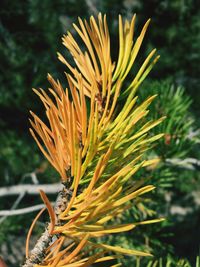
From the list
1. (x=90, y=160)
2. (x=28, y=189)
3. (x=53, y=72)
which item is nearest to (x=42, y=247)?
(x=90, y=160)

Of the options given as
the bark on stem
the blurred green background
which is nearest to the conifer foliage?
the bark on stem

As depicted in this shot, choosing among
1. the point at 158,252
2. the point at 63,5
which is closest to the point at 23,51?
the point at 63,5

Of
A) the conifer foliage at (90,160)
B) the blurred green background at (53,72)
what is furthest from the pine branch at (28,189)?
the conifer foliage at (90,160)

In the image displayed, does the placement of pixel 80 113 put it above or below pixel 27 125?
below

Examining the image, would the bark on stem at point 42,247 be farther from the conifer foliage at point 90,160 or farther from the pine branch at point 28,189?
the pine branch at point 28,189

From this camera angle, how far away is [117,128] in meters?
0.37

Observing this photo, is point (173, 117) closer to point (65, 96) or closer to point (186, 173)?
point (65, 96)

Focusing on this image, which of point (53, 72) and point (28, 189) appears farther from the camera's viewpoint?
point (53, 72)

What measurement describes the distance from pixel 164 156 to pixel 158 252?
0.20 m

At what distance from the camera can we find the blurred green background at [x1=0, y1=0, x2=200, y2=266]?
4.66 ft

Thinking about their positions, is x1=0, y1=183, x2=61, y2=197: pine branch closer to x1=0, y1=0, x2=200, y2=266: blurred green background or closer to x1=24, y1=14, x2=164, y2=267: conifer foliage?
x1=0, y1=0, x2=200, y2=266: blurred green background

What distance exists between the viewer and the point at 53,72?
1851mm

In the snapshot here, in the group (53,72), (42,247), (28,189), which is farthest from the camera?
(53,72)

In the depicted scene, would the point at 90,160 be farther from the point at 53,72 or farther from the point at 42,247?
the point at 53,72
